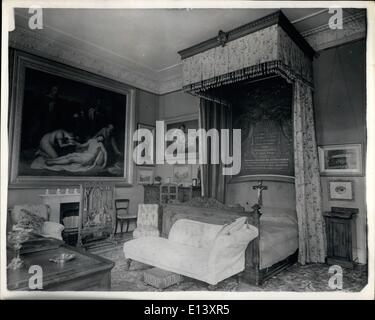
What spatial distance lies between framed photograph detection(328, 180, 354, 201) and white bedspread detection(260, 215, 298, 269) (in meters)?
0.57

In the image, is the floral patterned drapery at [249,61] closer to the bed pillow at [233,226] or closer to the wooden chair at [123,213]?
the bed pillow at [233,226]

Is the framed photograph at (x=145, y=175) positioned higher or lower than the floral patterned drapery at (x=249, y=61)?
lower

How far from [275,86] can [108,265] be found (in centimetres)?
301

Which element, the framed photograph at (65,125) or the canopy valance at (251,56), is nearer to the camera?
the canopy valance at (251,56)

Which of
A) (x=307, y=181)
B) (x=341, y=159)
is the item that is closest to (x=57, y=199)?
(x=307, y=181)

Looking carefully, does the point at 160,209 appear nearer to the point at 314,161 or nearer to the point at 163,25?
the point at 314,161

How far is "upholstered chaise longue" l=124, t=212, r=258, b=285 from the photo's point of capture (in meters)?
2.18

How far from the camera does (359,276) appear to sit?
2527 millimetres

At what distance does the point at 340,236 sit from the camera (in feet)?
9.21

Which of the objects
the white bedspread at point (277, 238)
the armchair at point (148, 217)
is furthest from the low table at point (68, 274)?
the armchair at point (148, 217)

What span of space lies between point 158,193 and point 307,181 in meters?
2.37

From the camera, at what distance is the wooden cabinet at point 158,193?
4.14 metres

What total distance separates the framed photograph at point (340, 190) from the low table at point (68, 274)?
2608 millimetres

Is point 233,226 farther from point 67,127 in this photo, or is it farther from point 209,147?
point 67,127
